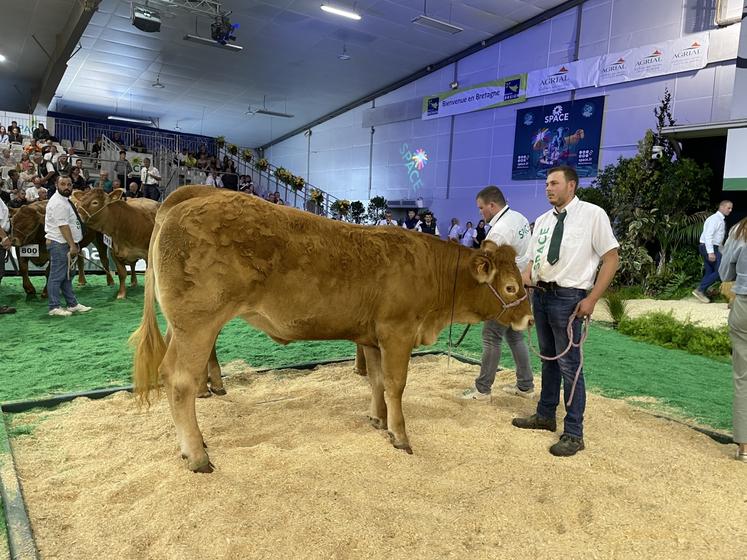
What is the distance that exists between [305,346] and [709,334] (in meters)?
6.32

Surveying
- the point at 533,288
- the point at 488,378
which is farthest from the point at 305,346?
the point at 533,288

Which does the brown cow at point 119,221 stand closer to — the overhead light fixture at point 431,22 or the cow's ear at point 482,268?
the cow's ear at point 482,268

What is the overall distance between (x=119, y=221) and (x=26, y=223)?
1769mm

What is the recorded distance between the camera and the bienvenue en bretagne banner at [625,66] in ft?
46.7

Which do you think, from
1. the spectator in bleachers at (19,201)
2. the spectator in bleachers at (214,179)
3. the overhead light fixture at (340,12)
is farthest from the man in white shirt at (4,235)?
the spectator in bleachers at (214,179)

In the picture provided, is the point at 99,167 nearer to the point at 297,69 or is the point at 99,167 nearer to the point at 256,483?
the point at 297,69

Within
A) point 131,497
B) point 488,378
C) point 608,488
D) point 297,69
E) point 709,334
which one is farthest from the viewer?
point 297,69

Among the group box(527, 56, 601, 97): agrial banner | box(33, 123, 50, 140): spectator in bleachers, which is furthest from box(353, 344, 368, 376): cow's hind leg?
box(33, 123, 50, 140): spectator in bleachers

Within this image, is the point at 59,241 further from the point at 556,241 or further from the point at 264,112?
the point at 264,112

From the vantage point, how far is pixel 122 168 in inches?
729

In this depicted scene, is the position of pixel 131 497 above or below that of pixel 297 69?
below

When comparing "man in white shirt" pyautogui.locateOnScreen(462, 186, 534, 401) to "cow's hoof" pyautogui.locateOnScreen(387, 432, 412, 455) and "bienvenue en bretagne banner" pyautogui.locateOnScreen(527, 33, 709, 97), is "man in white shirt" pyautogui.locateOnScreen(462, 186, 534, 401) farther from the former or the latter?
"bienvenue en bretagne banner" pyautogui.locateOnScreen(527, 33, 709, 97)

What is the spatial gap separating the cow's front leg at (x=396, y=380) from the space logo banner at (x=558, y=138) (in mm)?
15089

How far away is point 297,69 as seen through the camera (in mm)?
22562
